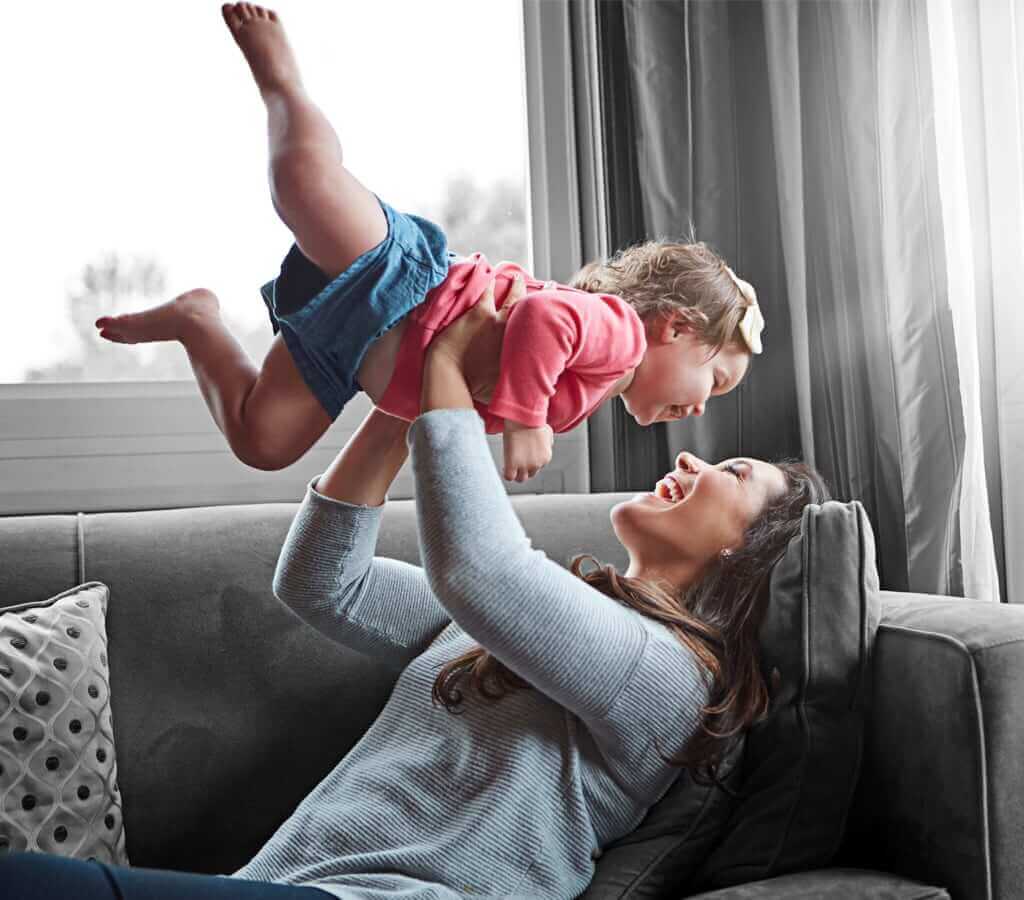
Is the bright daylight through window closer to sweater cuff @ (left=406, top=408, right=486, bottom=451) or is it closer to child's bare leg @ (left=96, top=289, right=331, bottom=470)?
child's bare leg @ (left=96, top=289, right=331, bottom=470)

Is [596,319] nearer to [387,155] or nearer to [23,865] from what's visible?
[23,865]

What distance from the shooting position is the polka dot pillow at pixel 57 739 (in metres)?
1.36

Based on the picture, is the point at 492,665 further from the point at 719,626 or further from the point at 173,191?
the point at 173,191

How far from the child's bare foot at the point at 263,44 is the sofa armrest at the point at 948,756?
3.06ft

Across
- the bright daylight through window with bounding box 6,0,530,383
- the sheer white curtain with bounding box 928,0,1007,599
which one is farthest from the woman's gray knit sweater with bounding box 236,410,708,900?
Answer: the bright daylight through window with bounding box 6,0,530,383

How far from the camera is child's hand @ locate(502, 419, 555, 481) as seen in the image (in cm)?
111

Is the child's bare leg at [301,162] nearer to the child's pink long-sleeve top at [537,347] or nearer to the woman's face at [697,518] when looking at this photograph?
the child's pink long-sleeve top at [537,347]

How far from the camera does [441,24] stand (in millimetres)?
2430

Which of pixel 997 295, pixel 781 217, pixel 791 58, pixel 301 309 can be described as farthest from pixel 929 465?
pixel 301 309

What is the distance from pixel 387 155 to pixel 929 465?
1.34 m

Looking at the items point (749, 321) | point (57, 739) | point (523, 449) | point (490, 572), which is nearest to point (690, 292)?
point (749, 321)

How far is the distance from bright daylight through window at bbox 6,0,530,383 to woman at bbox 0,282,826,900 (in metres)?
0.98

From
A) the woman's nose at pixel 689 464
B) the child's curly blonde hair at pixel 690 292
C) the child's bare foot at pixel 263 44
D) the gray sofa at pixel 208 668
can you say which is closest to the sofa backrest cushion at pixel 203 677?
the gray sofa at pixel 208 668

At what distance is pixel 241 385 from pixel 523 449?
0.40 metres
